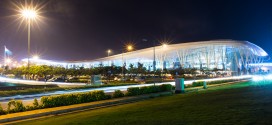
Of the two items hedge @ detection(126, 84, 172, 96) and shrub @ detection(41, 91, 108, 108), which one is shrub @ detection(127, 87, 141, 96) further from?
shrub @ detection(41, 91, 108, 108)

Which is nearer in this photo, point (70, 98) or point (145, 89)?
point (70, 98)

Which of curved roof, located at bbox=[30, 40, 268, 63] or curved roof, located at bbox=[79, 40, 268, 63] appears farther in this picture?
curved roof, located at bbox=[30, 40, 268, 63]

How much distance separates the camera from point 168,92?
26.2 metres

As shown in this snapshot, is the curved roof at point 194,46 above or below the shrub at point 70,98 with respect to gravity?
above

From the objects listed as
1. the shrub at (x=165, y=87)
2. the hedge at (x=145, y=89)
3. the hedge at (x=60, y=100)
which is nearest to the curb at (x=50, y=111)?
the hedge at (x=60, y=100)

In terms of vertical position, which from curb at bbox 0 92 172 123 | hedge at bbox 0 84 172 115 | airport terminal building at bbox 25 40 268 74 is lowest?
curb at bbox 0 92 172 123

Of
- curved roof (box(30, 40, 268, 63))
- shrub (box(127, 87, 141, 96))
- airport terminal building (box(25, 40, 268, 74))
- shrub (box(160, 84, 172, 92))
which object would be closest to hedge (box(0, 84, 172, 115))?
shrub (box(127, 87, 141, 96))

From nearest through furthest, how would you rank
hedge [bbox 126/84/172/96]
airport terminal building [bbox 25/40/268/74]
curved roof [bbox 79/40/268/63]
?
hedge [bbox 126/84/172/96] → curved roof [bbox 79/40/268/63] → airport terminal building [bbox 25/40/268/74]

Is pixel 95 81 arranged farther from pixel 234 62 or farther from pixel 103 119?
pixel 234 62

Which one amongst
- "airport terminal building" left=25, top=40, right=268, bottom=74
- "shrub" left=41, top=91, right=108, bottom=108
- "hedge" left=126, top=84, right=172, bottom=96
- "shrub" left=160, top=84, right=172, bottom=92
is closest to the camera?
"shrub" left=41, top=91, right=108, bottom=108

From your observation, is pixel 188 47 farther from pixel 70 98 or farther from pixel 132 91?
pixel 70 98

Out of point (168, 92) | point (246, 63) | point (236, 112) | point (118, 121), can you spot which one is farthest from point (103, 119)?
point (246, 63)

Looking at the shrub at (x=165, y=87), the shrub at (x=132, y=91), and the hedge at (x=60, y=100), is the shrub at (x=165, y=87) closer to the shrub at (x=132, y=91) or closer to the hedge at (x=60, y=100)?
the shrub at (x=132, y=91)

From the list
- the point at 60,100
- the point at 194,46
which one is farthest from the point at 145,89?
the point at 194,46
